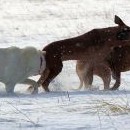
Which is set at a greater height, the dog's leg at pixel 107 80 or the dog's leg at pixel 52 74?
the dog's leg at pixel 52 74

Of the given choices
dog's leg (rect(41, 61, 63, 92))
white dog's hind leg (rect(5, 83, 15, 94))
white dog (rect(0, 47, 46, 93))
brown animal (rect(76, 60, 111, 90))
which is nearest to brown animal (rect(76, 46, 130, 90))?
brown animal (rect(76, 60, 111, 90))

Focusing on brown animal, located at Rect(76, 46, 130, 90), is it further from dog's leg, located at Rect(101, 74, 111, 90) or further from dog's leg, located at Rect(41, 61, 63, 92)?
dog's leg, located at Rect(41, 61, 63, 92)

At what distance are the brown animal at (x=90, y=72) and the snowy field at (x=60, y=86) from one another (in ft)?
0.78

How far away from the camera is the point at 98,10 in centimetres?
2080

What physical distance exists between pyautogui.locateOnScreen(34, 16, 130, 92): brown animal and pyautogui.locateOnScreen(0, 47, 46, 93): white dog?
50cm

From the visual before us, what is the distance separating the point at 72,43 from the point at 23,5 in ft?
42.3

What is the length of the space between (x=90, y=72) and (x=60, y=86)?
0.63 m

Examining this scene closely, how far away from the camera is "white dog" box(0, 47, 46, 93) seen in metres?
9.02

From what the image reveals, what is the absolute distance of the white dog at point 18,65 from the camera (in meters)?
9.02

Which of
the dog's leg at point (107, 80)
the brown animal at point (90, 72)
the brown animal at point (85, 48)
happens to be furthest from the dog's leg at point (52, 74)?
the dog's leg at point (107, 80)

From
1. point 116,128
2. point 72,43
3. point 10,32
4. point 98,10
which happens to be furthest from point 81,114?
point 98,10

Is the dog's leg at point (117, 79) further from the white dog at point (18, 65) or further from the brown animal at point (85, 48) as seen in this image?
the white dog at point (18, 65)

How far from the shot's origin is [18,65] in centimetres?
912

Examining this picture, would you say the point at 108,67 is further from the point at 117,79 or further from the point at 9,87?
the point at 9,87
